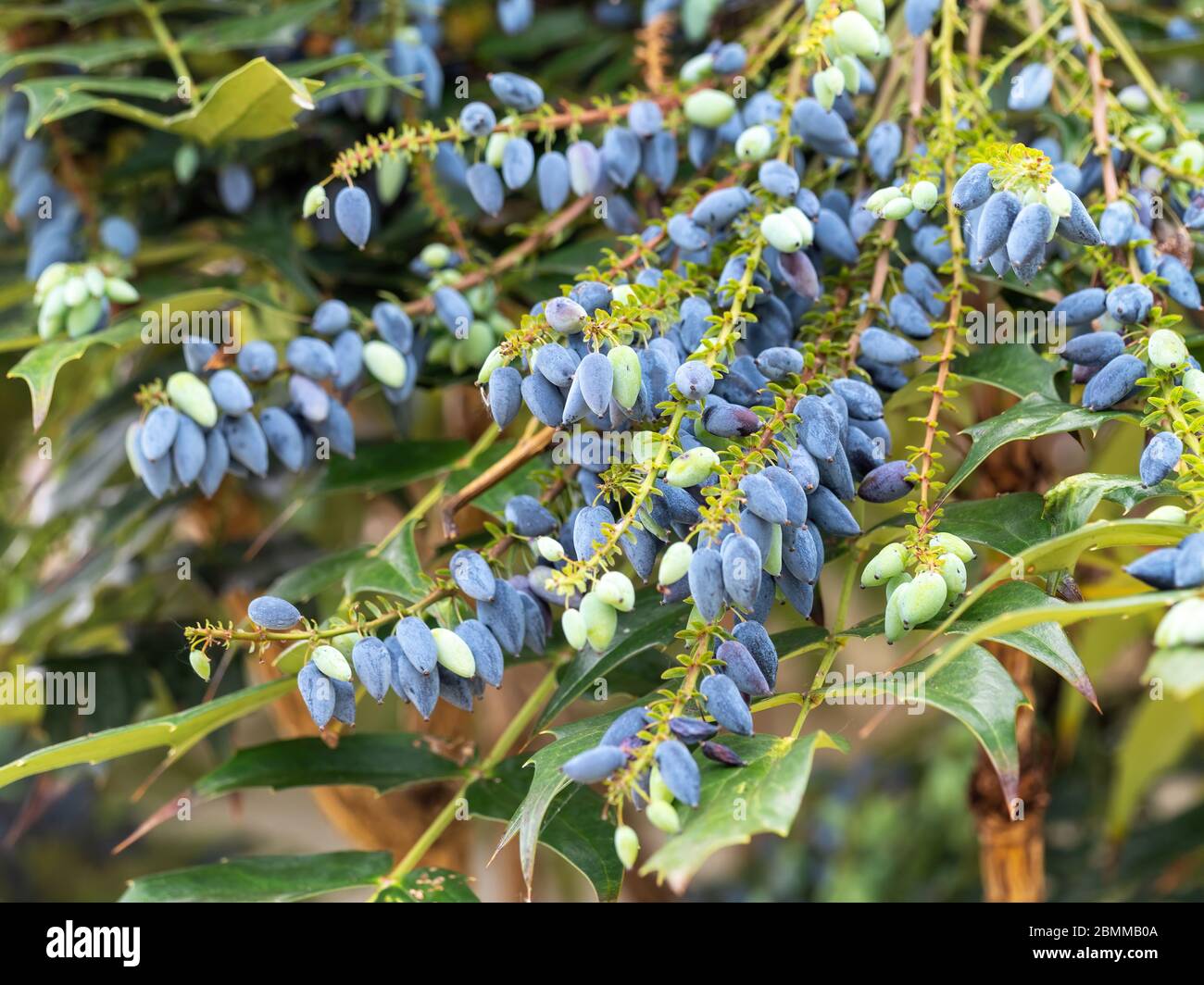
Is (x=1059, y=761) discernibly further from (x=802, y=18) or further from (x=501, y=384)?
(x=501, y=384)

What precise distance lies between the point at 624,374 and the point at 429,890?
0.35 m

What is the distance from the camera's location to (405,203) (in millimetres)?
1014

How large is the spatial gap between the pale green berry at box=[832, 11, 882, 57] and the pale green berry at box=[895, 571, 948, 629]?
0.95ft

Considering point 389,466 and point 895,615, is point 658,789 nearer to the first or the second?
point 895,615

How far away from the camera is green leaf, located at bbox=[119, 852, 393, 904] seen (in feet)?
2.33

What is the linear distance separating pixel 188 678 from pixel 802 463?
0.60 meters

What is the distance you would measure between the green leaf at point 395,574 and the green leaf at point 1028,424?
0.29m

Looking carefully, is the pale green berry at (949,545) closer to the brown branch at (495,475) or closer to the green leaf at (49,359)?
the brown branch at (495,475)

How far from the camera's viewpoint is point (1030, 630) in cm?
54

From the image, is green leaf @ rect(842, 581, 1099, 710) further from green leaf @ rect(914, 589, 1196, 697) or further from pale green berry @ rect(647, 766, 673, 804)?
pale green berry @ rect(647, 766, 673, 804)

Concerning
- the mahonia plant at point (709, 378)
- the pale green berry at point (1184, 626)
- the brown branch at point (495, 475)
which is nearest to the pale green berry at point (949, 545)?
the mahonia plant at point (709, 378)

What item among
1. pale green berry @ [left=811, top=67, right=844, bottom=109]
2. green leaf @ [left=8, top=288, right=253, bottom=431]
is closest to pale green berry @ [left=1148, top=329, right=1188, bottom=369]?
pale green berry @ [left=811, top=67, right=844, bottom=109]

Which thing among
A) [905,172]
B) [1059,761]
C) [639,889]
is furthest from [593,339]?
[1059,761]

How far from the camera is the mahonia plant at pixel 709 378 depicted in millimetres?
526
